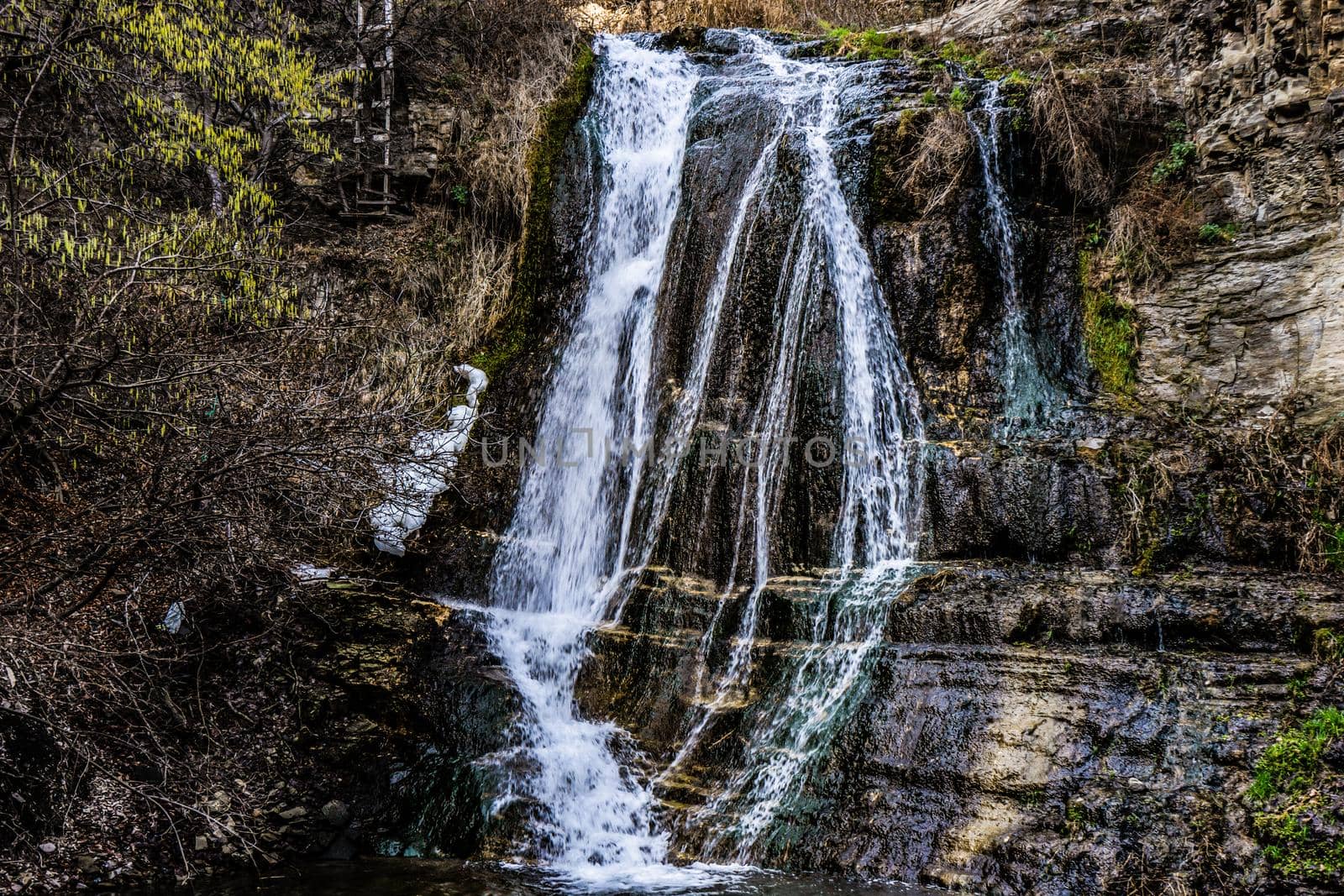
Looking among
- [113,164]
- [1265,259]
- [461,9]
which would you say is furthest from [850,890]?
[461,9]

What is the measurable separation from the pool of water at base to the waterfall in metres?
0.26

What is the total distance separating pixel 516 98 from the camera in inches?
463

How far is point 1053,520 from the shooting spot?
6.59 m

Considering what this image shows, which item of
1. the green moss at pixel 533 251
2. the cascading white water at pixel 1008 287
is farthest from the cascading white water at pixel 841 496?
the green moss at pixel 533 251

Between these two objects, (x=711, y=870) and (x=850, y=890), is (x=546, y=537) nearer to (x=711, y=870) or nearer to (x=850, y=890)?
(x=711, y=870)

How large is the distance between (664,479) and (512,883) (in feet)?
12.3

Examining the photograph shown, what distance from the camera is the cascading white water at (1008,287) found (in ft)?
25.5

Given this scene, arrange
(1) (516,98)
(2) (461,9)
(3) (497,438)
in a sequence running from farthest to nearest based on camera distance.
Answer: (2) (461,9), (1) (516,98), (3) (497,438)

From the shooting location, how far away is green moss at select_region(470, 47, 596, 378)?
378 inches

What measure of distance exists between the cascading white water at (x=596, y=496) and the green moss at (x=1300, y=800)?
3.31m

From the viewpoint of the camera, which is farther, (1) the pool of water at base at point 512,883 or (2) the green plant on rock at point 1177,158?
(2) the green plant on rock at point 1177,158

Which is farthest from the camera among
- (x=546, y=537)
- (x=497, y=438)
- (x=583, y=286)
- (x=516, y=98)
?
(x=516, y=98)

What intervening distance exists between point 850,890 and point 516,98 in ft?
34.7

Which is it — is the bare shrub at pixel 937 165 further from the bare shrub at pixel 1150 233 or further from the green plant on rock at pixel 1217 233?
the green plant on rock at pixel 1217 233
